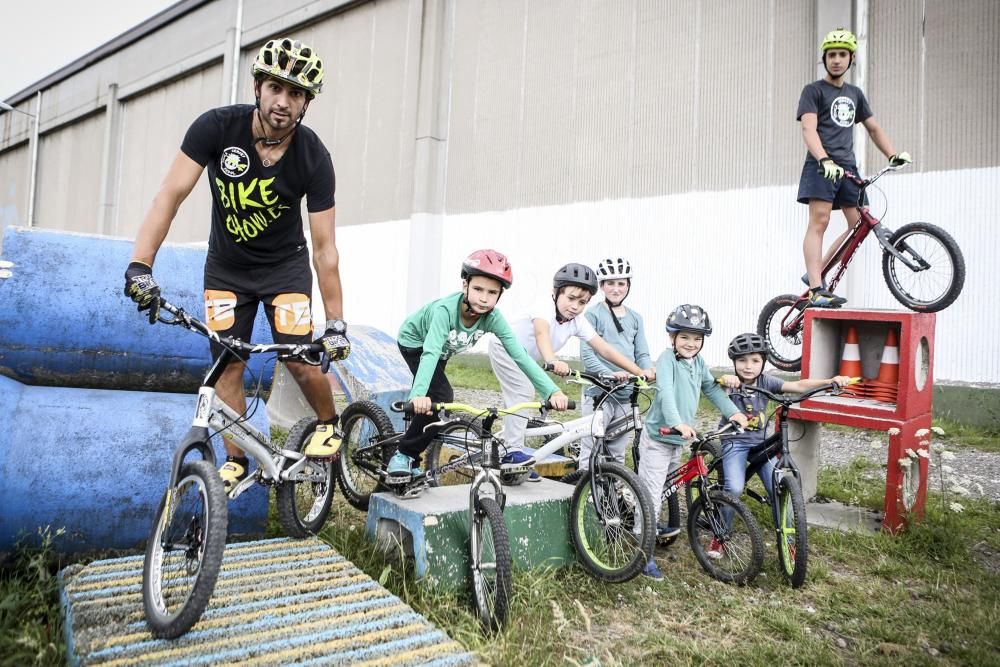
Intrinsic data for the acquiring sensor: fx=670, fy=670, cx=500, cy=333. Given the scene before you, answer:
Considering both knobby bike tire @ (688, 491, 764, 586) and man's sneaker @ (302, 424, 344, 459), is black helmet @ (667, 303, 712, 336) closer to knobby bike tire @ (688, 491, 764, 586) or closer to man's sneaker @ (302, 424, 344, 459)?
knobby bike tire @ (688, 491, 764, 586)

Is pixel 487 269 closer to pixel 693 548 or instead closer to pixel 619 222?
pixel 693 548

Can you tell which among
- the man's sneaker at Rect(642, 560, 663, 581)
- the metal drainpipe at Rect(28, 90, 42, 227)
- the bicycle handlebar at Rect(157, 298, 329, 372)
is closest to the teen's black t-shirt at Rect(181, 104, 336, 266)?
the bicycle handlebar at Rect(157, 298, 329, 372)

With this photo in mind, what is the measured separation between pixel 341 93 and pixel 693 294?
10.8m

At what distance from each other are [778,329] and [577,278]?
3.25m

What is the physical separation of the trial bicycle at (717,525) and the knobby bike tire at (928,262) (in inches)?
103

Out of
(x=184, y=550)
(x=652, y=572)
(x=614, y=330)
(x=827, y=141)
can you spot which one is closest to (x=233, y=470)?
(x=184, y=550)

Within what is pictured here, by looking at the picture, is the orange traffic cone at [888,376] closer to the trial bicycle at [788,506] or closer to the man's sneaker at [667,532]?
the trial bicycle at [788,506]

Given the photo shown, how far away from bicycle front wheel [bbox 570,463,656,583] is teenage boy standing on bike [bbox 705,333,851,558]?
691mm

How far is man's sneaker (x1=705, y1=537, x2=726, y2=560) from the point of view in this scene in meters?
4.07

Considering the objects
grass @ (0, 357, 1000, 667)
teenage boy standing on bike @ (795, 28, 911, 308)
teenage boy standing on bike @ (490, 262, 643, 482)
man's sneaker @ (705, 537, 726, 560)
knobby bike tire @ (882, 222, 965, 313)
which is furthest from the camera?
teenage boy standing on bike @ (795, 28, 911, 308)

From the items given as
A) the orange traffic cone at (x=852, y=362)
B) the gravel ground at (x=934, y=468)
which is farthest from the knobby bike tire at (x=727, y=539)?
the gravel ground at (x=934, y=468)

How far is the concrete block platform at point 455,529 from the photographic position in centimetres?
342

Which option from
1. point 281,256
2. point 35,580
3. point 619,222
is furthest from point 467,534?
point 619,222

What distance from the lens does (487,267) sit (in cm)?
385
